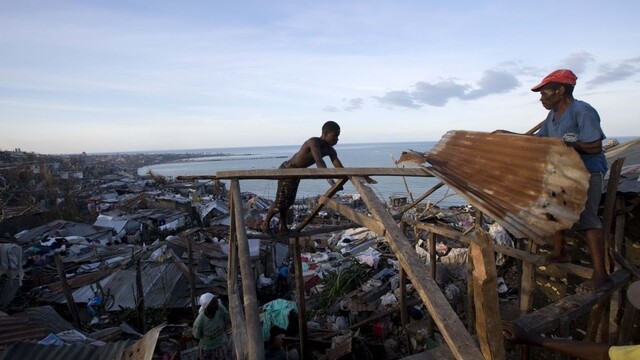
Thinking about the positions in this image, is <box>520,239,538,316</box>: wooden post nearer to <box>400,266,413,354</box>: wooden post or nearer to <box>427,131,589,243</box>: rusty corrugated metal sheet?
<box>427,131,589,243</box>: rusty corrugated metal sheet

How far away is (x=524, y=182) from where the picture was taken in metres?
2.27

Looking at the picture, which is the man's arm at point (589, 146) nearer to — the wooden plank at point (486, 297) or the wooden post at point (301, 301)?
the wooden plank at point (486, 297)

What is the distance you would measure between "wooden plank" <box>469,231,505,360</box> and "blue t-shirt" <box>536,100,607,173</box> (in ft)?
6.41

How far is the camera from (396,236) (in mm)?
2080

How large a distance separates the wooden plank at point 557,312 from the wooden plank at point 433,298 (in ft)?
2.59

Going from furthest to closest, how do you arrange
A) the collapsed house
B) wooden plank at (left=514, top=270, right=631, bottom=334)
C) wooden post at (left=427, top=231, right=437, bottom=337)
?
wooden post at (left=427, top=231, right=437, bottom=337), wooden plank at (left=514, top=270, right=631, bottom=334), the collapsed house

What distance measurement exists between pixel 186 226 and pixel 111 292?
12095 mm

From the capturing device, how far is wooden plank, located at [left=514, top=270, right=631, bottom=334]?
6.82 feet

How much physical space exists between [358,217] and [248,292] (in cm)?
105

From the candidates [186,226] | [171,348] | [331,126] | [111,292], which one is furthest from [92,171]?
[331,126]

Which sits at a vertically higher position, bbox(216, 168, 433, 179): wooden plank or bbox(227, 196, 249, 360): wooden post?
bbox(216, 168, 433, 179): wooden plank

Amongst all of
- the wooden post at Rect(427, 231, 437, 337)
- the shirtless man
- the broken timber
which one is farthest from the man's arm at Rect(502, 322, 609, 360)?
the wooden post at Rect(427, 231, 437, 337)

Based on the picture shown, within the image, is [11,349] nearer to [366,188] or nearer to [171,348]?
[171,348]

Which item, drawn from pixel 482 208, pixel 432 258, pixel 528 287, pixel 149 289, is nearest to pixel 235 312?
pixel 482 208
